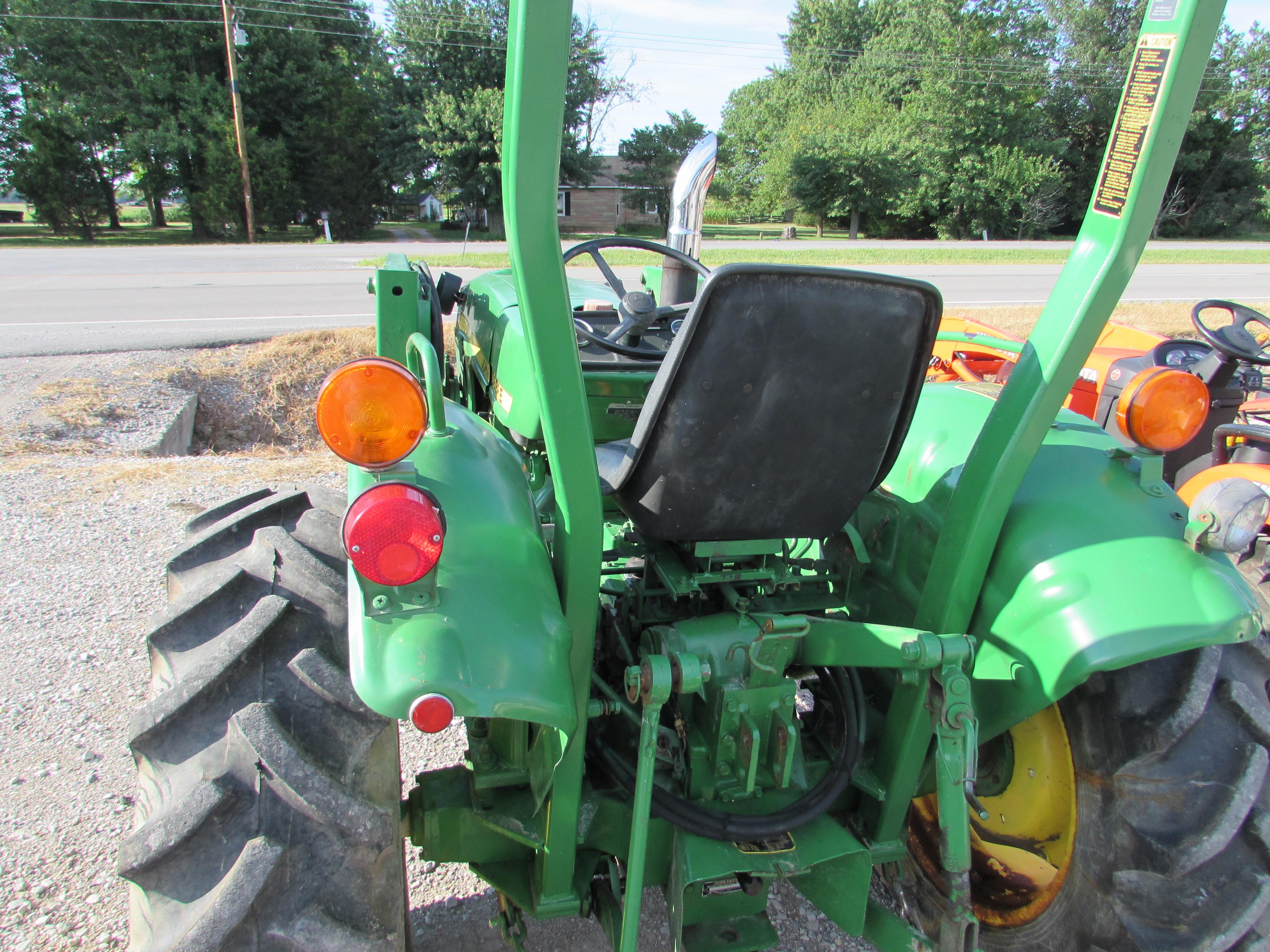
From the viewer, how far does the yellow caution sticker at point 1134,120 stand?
1253 millimetres

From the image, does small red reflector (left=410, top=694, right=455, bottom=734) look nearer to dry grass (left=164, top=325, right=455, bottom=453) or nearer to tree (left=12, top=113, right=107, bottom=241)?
dry grass (left=164, top=325, right=455, bottom=453)

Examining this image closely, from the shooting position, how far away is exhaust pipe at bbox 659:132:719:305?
103 inches

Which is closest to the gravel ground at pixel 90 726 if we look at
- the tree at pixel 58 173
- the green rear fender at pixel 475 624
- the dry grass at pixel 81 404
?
the dry grass at pixel 81 404

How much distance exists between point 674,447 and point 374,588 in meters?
0.59

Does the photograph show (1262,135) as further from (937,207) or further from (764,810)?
(764,810)

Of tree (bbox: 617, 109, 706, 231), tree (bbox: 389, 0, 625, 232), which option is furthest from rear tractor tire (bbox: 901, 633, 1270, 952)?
tree (bbox: 389, 0, 625, 232)

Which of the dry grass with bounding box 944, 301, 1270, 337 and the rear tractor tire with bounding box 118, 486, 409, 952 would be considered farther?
the dry grass with bounding box 944, 301, 1270, 337

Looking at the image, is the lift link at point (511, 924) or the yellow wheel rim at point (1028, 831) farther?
the lift link at point (511, 924)

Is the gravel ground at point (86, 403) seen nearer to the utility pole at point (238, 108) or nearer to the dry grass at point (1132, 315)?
the dry grass at point (1132, 315)

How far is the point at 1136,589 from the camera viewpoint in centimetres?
144

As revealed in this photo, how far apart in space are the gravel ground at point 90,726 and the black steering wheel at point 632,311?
154 cm

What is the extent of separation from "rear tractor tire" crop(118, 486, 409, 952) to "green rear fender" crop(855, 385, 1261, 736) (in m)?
1.18

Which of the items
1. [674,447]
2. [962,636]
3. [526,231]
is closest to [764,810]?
[962,636]

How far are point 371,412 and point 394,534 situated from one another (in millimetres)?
Result: 189
